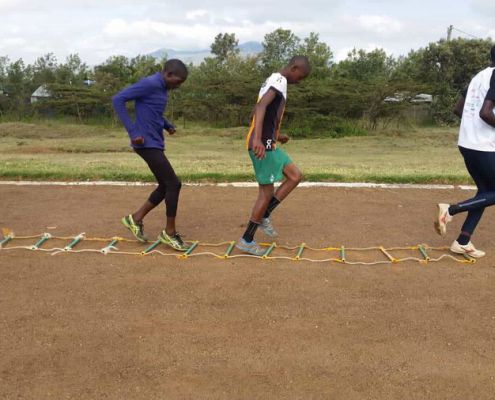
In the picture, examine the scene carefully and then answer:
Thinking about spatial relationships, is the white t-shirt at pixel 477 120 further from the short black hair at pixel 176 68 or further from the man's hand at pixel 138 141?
the man's hand at pixel 138 141

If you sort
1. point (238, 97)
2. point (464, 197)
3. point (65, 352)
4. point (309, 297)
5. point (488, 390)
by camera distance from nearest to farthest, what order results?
point (488, 390) → point (65, 352) → point (309, 297) → point (464, 197) → point (238, 97)

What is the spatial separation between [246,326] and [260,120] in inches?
75.2

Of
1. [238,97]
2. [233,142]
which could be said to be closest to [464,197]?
[233,142]

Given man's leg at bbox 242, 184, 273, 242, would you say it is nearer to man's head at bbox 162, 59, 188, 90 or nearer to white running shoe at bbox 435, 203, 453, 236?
man's head at bbox 162, 59, 188, 90

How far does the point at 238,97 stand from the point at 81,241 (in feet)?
54.9

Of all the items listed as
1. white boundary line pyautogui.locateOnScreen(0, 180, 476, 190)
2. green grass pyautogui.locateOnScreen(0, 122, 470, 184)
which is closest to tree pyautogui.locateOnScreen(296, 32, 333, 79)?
green grass pyautogui.locateOnScreen(0, 122, 470, 184)

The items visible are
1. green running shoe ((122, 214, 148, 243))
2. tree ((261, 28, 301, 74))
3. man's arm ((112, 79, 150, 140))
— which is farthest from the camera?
tree ((261, 28, 301, 74))

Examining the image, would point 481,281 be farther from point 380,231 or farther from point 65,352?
point 65,352

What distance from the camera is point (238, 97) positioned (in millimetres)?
21953

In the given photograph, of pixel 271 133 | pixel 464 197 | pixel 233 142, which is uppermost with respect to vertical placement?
pixel 271 133

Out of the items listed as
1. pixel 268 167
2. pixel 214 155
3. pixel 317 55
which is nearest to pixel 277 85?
pixel 268 167

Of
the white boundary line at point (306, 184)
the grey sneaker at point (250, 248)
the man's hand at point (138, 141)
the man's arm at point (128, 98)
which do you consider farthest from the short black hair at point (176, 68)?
the white boundary line at point (306, 184)

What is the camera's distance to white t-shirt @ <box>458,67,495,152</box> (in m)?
4.91

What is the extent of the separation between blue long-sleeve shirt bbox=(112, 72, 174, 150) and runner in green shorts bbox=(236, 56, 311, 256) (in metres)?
0.85
